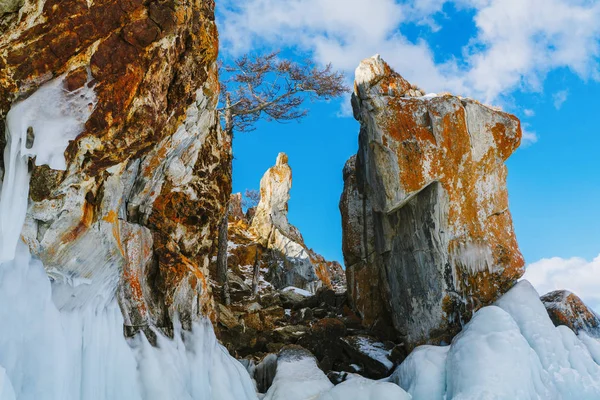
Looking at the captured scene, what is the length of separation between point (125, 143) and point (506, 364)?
5906 mm

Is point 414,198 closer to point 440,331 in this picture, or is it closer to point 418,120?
point 418,120

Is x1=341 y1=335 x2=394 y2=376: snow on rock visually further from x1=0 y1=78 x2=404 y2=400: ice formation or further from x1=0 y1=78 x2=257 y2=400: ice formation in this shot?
x1=0 y1=78 x2=257 y2=400: ice formation

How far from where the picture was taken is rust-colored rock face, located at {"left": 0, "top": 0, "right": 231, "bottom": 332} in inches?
175

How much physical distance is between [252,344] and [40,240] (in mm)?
5999

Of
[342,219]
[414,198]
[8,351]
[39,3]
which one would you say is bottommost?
[8,351]

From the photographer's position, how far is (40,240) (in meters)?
4.79

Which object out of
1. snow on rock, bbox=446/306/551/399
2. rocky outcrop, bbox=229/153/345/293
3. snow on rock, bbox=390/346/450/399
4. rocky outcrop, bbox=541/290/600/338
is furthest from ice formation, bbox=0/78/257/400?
rocky outcrop, bbox=229/153/345/293

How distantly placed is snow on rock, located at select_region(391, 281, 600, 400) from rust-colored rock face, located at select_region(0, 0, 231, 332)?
143 inches

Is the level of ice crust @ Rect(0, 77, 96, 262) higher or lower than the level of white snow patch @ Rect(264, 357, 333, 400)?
higher

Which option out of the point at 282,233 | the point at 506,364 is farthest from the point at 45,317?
the point at 282,233

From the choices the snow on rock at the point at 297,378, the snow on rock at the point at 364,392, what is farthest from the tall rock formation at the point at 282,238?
the snow on rock at the point at 364,392

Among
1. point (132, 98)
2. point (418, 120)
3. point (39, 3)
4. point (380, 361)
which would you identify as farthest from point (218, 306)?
point (39, 3)

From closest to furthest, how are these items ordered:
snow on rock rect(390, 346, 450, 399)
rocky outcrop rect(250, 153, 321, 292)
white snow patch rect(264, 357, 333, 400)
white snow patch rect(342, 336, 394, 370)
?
1. white snow patch rect(264, 357, 333, 400)
2. snow on rock rect(390, 346, 450, 399)
3. white snow patch rect(342, 336, 394, 370)
4. rocky outcrop rect(250, 153, 321, 292)

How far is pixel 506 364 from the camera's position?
23.5ft
